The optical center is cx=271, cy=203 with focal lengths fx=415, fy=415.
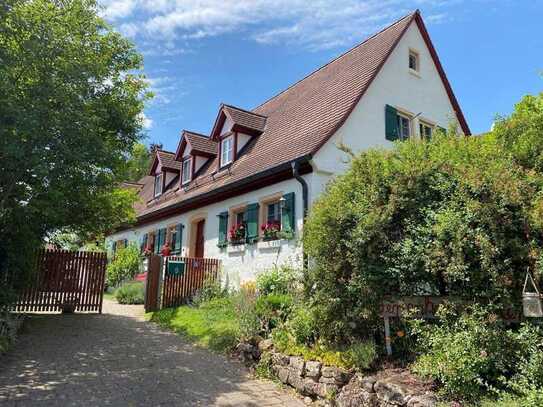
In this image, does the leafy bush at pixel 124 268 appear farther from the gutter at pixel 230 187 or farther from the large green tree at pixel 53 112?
the large green tree at pixel 53 112

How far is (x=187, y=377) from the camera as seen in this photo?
20.9ft

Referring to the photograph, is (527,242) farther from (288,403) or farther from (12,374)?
(12,374)

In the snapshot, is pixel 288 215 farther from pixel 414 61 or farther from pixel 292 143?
pixel 414 61

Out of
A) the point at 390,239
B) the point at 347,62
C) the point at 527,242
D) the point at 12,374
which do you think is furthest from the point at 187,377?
the point at 347,62

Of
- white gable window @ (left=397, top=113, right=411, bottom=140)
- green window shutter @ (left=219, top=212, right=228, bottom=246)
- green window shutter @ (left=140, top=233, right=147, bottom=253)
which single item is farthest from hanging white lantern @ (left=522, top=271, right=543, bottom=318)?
green window shutter @ (left=140, top=233, right=147, bottom=253)

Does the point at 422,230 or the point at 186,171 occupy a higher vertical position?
the point at 186,171

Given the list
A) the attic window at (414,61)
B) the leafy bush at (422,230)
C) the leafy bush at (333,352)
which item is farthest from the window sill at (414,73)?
the leafy bush at (333,352)

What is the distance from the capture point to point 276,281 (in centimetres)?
973

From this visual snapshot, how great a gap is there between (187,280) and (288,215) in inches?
148

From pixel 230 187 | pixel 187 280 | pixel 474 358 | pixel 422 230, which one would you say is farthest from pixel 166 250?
pixel 474 358

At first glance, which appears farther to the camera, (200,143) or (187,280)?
(200,143)

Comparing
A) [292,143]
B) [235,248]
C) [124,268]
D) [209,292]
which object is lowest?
[209,292]

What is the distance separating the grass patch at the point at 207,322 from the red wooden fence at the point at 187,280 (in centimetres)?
39

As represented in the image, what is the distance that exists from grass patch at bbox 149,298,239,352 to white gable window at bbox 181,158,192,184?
7.01m
